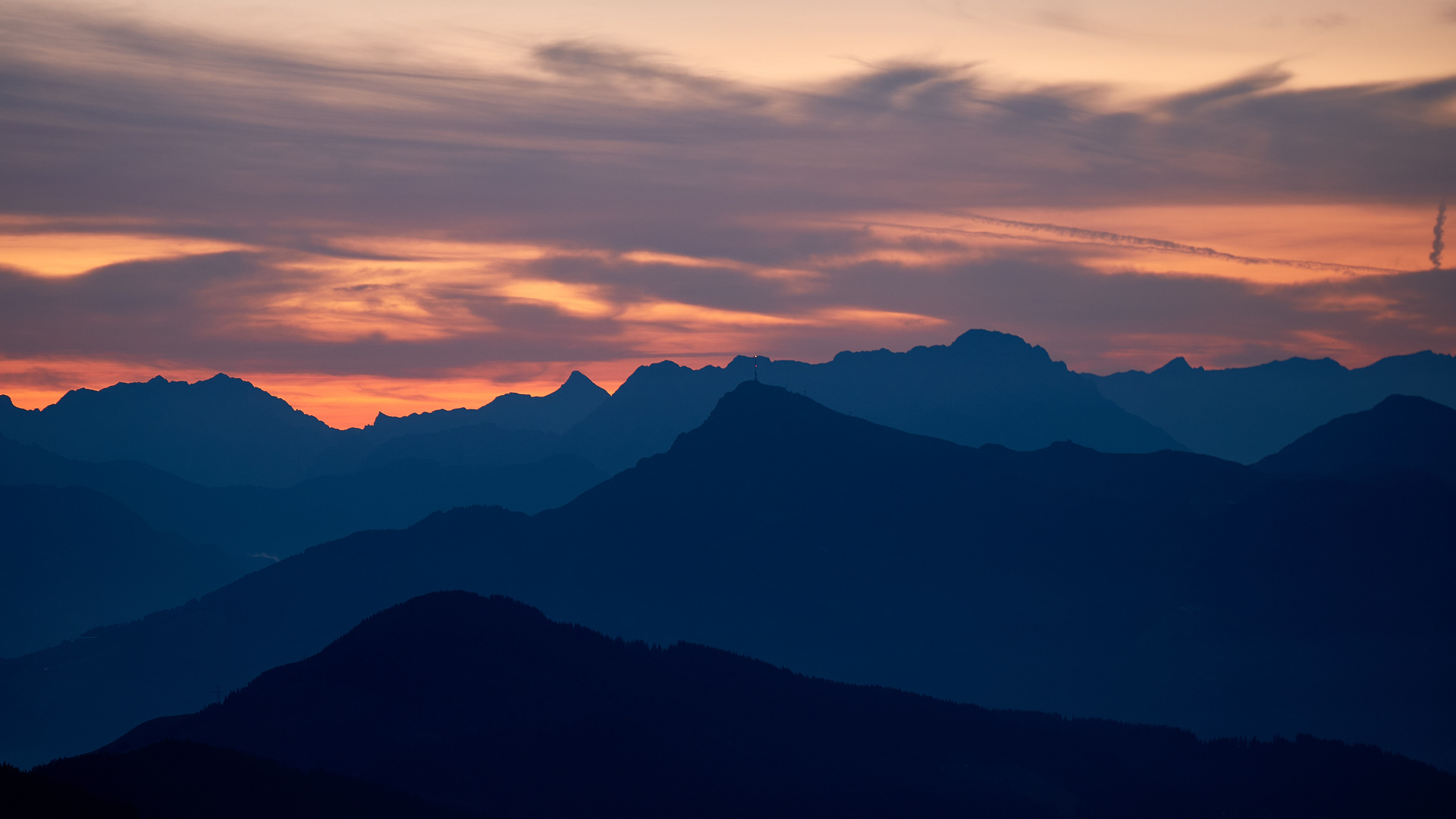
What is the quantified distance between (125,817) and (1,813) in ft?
79.8

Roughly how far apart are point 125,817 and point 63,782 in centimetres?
1516

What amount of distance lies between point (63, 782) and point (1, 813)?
32.5m

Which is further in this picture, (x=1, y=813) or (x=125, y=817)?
(x=125, y=817)

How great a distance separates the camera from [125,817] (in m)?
182

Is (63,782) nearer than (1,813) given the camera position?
No

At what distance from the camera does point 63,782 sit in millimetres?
190250

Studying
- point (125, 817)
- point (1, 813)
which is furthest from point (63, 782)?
point (1, 813)

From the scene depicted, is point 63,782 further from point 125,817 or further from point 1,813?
point 1,813

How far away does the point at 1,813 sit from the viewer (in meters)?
159
